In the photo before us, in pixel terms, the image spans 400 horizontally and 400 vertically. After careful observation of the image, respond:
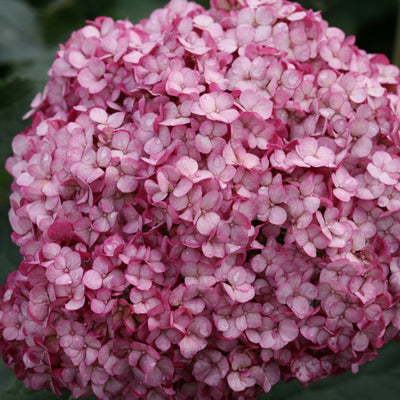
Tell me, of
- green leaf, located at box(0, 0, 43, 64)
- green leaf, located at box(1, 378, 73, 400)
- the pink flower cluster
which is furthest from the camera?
green leaf, located at box(0, 0, 43, 64)

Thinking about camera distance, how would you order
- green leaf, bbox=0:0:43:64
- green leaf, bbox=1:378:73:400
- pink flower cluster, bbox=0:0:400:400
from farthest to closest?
green leaf, bbox=0:0:43:64
green leaf, bbox=1:378:73:400
pink flower cluster, bbox=0:0:400:400

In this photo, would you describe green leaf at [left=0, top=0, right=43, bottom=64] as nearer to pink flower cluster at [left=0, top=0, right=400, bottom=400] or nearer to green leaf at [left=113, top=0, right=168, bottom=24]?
green leaf at [left=113, top=0, right=168, bottom=24]

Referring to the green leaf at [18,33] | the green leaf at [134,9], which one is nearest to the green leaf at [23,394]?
the green leaf at [18,33]

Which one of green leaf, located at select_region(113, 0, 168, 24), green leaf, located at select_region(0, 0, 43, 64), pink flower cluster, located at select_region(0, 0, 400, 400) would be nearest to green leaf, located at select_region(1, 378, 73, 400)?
pink flower cluster, located at select_region(0, 0, 400, 400)

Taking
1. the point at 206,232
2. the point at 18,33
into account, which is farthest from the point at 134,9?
the point at 206,232

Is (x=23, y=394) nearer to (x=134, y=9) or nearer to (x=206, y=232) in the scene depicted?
(x=206, y=232)

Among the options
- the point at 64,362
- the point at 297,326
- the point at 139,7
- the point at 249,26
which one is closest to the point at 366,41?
the point at 139,7

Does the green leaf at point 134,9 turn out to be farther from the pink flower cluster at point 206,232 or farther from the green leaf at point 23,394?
the green leaf at point 23,394
